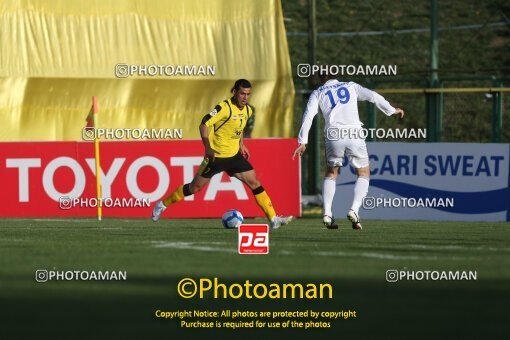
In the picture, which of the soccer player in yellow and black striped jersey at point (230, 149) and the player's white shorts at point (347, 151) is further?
the soccer player in yellow and black striped jersey at point (230, 149)

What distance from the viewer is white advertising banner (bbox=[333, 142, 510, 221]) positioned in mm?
22672

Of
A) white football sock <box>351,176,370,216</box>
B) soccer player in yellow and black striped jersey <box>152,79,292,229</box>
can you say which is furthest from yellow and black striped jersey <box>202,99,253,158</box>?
white football sock <box>351,176,370,216</box>

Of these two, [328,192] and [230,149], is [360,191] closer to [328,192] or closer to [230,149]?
[328,192]

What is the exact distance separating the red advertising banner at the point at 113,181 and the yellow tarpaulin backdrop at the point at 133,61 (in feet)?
Answer: 6.50

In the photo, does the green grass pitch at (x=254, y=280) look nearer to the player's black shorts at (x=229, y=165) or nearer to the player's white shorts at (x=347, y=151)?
the player's white shorts at (x=347, y=151)

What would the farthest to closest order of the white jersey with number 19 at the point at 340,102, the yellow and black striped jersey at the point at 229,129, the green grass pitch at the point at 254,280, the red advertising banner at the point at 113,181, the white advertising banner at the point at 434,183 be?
1. the white advertising banner at the point at 434,183
2. the red advertising banner at the point at 113,181
3. the yellow and black striped jersey at the point at 229,129
4. the white jersey with number 19 at the point at 340,102
5. the green grass pitch at the point at 254,280

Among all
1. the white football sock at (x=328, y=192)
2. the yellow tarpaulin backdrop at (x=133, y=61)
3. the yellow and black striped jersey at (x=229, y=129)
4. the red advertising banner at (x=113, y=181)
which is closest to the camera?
the white football sock at (x=328, y=192)

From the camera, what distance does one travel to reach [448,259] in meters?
11.5

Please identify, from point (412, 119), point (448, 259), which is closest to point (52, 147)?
point (448, 259)

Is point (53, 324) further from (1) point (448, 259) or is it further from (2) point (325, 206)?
(2) point (325, 206)

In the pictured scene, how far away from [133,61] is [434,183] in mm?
6143

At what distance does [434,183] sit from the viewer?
904 inches

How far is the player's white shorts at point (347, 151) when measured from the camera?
17484 mm

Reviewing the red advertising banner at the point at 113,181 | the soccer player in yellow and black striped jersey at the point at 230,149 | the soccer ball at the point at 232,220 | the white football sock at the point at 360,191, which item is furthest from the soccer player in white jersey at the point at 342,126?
the red advertising banner at the point at 113,181
